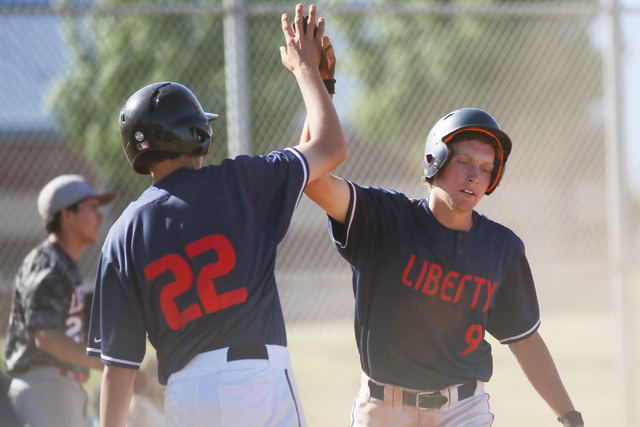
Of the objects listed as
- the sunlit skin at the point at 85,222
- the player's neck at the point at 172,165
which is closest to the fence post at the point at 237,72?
the sunlit skin at the point at 85,222

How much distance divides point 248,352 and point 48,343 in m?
2.13

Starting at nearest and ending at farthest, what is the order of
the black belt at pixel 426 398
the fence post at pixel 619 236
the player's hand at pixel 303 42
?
the player's hand at pixel 303 42 < the black belt at pixel 426 398 < the fence post at pixel 619 236

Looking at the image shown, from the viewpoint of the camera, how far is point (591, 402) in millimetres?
6441

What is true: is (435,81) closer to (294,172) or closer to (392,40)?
(392,40)

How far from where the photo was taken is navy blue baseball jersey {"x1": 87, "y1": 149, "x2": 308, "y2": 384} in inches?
75.5

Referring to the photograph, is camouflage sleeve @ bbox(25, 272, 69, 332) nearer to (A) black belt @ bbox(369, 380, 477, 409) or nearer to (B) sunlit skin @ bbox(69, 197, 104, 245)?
(B) sunlit skin @ bbox(69, 197, 104, 245)

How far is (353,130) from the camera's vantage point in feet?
31.6

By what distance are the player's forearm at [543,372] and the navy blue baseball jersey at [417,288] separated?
21cm

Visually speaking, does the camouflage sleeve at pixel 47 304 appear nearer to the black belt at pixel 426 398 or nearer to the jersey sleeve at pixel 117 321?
the jersey sleeve at pixel 117 321

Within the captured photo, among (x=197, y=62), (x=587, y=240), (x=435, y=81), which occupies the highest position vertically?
(x=435, y=81)

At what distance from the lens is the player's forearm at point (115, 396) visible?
1963mm

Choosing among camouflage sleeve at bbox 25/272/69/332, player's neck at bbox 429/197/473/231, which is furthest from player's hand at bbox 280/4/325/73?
camouflage sleeve at bbox 25/272/69/332

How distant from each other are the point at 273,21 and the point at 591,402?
5.57 meters

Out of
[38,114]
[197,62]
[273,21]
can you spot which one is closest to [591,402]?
[273,21]
